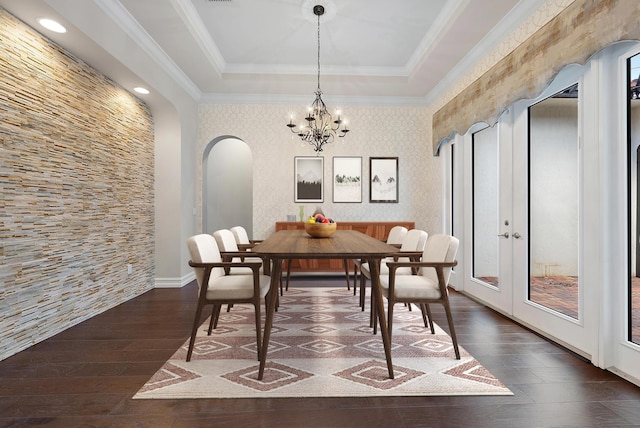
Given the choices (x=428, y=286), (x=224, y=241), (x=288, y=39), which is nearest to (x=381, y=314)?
(x=428, y=286)

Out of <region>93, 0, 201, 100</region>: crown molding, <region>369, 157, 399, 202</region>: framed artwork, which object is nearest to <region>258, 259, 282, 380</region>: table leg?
<region>93, 0, 201, 100</region>: crown molding

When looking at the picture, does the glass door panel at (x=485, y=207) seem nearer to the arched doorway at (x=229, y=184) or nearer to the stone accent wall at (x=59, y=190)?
the stone accent wall at (x=59, y=190)

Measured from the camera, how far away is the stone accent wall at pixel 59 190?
2545 mm

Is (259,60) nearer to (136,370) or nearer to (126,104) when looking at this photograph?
(126,104)

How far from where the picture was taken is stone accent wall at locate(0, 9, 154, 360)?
254 centimetres

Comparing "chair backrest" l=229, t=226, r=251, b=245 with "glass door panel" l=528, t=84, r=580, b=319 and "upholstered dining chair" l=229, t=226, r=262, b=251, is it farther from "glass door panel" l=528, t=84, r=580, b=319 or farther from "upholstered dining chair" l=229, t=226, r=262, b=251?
"glass door panel" l=528, t=84, r=580, b=319

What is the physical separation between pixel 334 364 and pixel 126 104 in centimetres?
375

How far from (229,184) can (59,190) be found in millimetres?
4809

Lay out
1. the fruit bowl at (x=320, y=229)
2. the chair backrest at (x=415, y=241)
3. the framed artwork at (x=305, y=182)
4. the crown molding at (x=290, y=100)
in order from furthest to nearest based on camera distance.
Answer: the framed artwork at (x=305, y=182)
the crown molding at (x=290, y=100)
the fruit bowl at (x=320, y=229)
the chair backrest at (x=415, y=241)

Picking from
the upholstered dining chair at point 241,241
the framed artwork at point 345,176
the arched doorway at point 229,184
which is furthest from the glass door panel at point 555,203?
the arched doorway at point 229,184

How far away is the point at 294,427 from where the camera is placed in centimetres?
168

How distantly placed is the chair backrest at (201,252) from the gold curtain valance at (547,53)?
2831 millimetres

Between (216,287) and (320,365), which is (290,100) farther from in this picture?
(320,365)

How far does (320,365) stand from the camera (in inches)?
91.9
